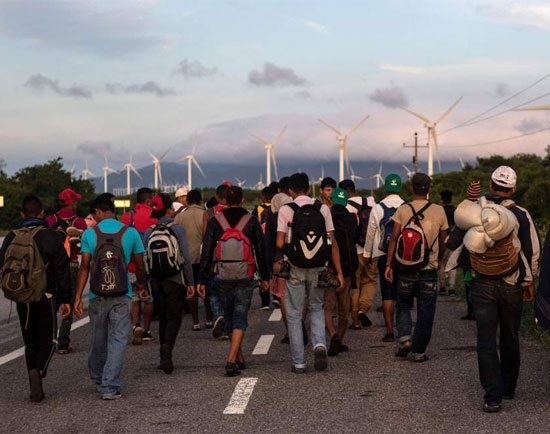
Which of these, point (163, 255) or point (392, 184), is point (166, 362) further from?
point (392, 184)

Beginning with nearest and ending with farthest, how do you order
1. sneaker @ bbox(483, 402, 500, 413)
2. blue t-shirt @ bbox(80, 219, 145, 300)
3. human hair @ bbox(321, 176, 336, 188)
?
A: sneaker @ bbox(483, 402, 500, 413) < blue t-shirt @ bbox(80, 219, 145, 300) < human hair @ bbox(321, 176, 336, 188)

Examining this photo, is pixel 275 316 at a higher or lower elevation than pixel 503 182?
A: lower

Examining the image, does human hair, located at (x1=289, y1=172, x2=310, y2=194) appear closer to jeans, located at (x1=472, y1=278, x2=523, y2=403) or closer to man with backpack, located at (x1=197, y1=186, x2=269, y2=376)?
man with backpack, located at (x1=197, y1=186, x2=269, y2=376)

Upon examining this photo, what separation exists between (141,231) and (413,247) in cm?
426

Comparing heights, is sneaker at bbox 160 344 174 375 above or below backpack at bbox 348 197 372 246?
below

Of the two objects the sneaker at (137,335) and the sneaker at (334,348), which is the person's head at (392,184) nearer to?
the sneaker at (334,348)

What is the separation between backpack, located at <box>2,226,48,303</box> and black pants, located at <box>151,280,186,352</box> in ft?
5.33

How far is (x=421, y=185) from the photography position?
372 inches

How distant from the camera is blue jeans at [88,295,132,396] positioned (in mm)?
7957

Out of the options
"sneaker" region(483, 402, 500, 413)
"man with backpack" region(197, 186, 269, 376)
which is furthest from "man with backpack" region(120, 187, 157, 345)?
"sneaker" region(483, 402, 500, 413)

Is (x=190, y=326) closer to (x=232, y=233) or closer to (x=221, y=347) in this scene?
(x=221, y=347)

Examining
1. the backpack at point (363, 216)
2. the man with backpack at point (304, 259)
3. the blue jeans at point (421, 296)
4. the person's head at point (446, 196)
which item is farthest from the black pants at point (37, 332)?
the person's head at point (446, 196)

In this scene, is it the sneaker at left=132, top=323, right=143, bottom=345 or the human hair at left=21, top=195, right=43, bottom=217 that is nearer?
the human hair at left=21, top=195, right=43, bottom=217

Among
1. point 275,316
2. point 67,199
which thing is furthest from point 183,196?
point 67,199
